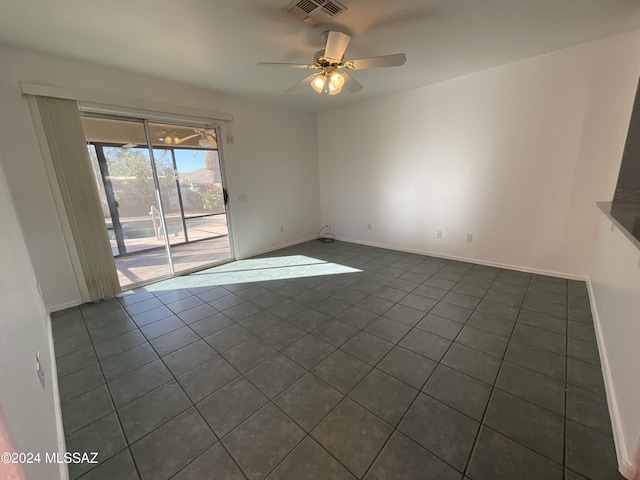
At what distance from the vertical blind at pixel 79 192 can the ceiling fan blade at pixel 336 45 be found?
8.75 ft

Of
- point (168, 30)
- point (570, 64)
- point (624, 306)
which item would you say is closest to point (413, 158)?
point (570, 64)

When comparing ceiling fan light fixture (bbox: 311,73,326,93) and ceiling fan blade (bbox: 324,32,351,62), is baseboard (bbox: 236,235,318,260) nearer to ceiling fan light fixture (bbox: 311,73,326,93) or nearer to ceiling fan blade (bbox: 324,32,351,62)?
ceiling fan light fixture (bbox: 311,73,326,93)

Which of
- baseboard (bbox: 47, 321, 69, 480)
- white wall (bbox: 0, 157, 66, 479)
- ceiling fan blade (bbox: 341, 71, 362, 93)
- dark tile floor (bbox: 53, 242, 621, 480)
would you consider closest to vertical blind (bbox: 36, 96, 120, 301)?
dark tile floor (bbox: 53, 242, 621, 480)

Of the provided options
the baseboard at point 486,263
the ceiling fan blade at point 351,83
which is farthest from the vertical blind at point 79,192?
the baseboard at point 486,263

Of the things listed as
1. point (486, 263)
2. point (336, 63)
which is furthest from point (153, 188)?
point (486, 263)

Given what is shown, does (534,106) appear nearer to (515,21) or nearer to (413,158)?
(515,21)

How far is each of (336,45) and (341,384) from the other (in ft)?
8.73

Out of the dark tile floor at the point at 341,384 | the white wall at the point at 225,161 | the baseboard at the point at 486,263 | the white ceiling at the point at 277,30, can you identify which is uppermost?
the white ceiling at the point at 277,30

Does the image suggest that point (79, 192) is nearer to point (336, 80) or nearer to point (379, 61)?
point (336, 80)

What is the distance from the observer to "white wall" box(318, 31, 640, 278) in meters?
2.70

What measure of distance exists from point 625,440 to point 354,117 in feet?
15.7

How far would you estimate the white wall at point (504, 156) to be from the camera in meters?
2.70

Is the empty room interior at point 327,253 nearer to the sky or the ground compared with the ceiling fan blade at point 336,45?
nearer to the ground

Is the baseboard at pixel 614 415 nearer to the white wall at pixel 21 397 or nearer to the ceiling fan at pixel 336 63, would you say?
the white wall at pixel 21 397
